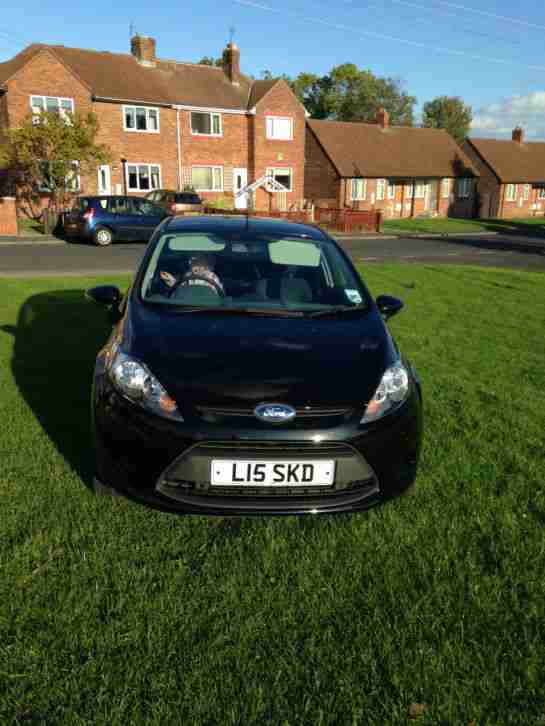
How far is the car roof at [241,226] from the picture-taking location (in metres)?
4.71

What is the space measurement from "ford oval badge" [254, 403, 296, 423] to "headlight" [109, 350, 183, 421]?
0.39 meters

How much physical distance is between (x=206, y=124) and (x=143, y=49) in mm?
5705

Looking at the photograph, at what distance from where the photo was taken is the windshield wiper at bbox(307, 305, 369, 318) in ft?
12.5

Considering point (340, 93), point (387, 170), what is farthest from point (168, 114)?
point (340, 93)

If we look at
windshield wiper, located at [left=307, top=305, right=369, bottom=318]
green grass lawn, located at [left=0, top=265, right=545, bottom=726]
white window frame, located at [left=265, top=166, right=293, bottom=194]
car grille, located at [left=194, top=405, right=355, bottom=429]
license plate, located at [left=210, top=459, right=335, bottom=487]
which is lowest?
green grass lawn, located at [left=0, top=265, right=545, bottom=726]

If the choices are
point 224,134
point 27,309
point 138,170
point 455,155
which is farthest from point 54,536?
point 455,155

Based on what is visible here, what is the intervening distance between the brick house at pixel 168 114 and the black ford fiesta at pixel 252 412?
30122mm

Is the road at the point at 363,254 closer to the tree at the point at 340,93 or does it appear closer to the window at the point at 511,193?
the window at the point at 511,193

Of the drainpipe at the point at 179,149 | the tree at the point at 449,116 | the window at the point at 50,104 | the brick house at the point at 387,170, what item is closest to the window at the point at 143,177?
the drainpipe at the point at 179,149

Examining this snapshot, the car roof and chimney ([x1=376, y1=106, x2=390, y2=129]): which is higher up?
chimney ([x1=376, y1=106, x2=390, y2=129])

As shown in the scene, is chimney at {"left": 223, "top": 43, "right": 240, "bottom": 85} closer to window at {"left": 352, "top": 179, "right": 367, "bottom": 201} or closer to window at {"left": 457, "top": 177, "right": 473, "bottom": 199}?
window at {"left": 352, "top": 179, "right": 367, "bottom": 201}

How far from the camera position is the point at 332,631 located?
2.51m

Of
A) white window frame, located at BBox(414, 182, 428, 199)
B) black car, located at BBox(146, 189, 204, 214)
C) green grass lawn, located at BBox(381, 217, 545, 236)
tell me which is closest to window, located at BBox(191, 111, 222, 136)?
black car, located at BBox(146, 189, 204, 214)

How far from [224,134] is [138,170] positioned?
6.42 meters
